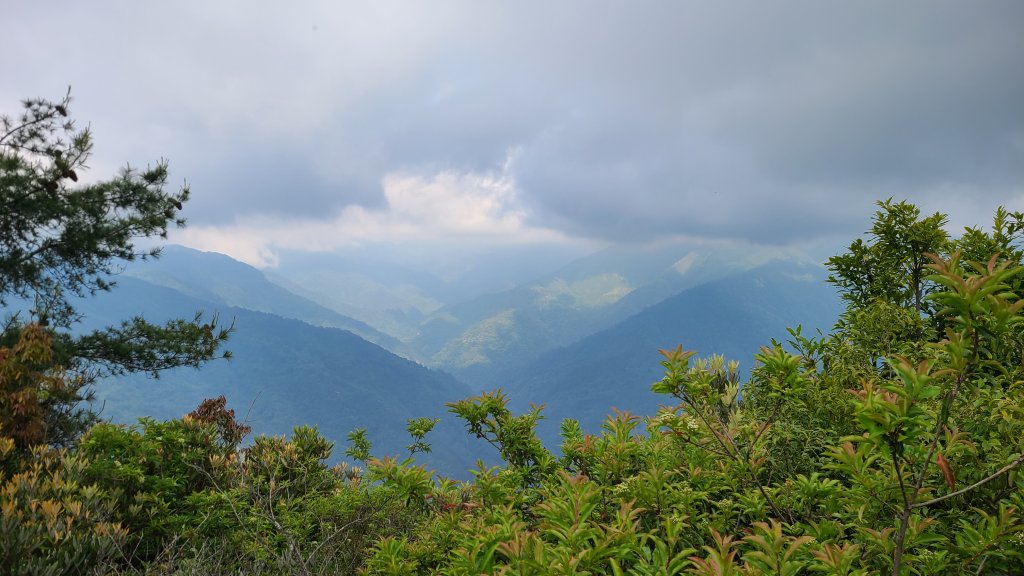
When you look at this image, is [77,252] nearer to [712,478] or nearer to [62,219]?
[62,219]

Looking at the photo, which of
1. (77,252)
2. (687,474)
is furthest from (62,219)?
(687,474)

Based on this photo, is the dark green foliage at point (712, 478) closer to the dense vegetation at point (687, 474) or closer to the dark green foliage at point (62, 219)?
the dense vegetation at point (687, 474)

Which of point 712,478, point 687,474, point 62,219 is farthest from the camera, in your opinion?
point 62,219

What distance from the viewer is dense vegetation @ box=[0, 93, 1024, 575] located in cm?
191

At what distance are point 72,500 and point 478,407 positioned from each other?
3884 millimetres

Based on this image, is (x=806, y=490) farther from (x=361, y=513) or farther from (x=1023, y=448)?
(x=361, y=513)

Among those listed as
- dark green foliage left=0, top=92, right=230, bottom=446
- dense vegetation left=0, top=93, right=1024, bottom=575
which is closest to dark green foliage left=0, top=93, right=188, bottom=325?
dark green foliage left=0, top=92, right=230, bottom=446

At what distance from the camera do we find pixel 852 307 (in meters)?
5.44

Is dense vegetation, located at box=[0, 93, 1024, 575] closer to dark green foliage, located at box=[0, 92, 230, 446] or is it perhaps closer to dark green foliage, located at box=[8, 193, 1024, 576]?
dark green foliage, located at box=[8, 193, 1024, 576]

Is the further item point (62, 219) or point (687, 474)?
point (62, 219)

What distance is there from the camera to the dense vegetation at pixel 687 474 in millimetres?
1905

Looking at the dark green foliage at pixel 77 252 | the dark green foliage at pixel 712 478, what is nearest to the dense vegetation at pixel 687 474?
the dark green foliage at pixel 712 478

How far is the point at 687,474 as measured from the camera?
316cm

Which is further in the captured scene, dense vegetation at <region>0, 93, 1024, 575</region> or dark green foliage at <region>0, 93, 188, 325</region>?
dark green foliage at <region>0, 93, 188, 325</region>
